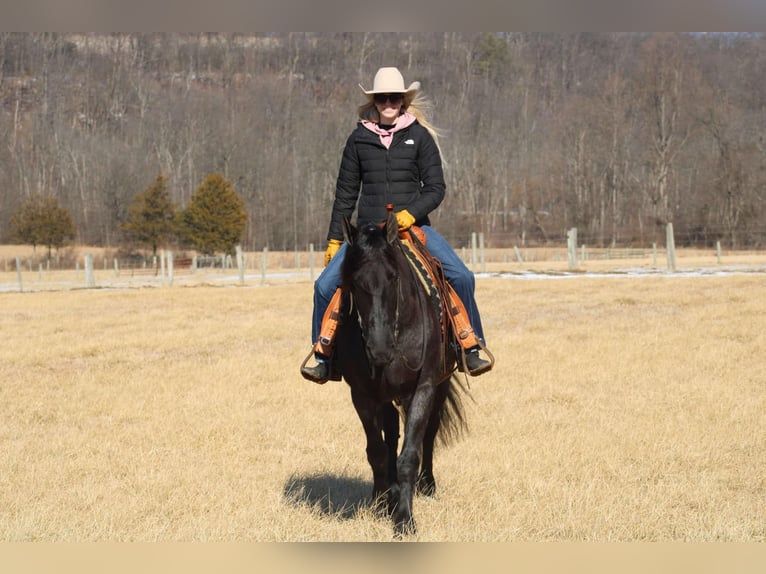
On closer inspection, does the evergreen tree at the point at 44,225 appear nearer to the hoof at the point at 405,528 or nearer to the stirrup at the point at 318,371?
the stirrup at the point at 318,371

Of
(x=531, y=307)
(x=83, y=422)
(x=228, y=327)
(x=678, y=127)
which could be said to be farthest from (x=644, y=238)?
(x=83, y=422)

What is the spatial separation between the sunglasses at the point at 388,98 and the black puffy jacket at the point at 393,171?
198mm

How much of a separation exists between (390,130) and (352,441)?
11.9 ft

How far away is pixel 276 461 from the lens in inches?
320

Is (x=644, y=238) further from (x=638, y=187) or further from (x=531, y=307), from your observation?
(x=531, y=307)

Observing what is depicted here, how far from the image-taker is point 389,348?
539cm

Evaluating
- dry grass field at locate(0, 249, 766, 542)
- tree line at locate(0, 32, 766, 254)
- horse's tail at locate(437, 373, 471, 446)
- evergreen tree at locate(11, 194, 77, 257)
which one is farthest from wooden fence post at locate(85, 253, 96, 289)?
tree line at locate(0, 32, 766, 254)

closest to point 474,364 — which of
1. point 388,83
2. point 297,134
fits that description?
point 388,83

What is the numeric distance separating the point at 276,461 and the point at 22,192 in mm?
80054

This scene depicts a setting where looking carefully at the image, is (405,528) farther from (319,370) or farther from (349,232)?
(349,232)

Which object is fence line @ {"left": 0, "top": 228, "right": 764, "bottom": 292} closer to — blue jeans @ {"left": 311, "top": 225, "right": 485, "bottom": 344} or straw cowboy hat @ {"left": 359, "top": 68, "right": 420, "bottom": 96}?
blue jeans @ {"left": 311, "top": 225, "right": 485, "bottom": 344}

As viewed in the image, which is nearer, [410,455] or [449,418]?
[410,455]

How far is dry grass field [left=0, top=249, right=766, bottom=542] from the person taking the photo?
6.07 meters

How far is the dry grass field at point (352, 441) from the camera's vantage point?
6.07m
